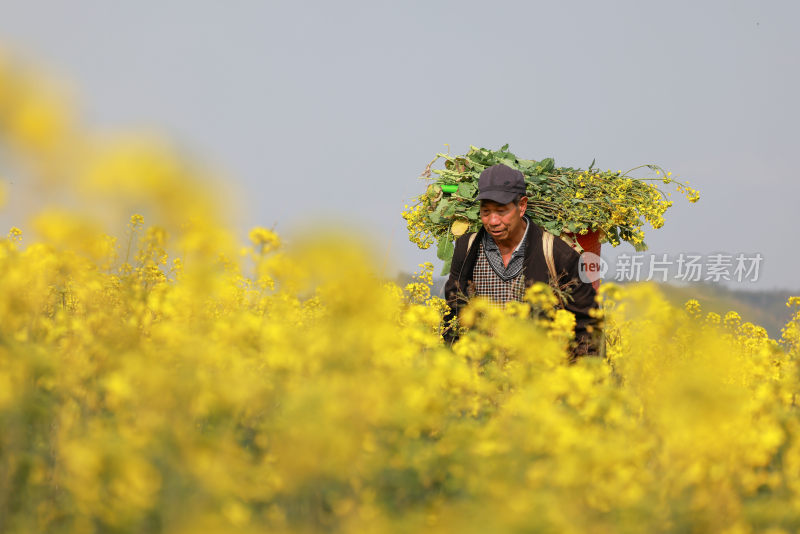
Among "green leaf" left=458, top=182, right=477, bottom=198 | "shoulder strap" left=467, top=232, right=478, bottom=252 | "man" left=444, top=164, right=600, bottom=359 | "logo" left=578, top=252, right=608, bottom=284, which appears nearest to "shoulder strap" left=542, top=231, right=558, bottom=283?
"man" left=444, top=164, right=600, bottom=359

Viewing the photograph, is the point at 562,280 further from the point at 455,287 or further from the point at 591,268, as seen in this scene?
the point at 455,287

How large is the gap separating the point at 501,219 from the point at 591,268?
104cm

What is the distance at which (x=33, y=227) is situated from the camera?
405cm

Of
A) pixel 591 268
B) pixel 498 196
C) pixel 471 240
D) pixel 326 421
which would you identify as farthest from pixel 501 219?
pixel 326 421

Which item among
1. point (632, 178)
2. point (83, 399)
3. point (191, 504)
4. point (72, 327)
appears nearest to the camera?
point (191, 504)

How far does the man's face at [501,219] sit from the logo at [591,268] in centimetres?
59

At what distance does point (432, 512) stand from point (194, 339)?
100cm

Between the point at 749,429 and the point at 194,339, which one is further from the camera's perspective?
the point at 749,429

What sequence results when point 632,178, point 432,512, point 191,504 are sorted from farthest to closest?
point 632,178 < point 432,512 < point 191,504

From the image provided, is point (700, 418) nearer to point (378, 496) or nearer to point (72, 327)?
point (378, 496)

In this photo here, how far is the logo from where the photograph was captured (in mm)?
6209

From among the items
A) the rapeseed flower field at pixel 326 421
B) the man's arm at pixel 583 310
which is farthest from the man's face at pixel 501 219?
the rapeseed flower field at pixel 326 421

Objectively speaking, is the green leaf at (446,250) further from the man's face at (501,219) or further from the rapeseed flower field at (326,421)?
the rapeseed flower field at (326,421)

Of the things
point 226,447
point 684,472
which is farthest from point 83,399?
point 684,472
